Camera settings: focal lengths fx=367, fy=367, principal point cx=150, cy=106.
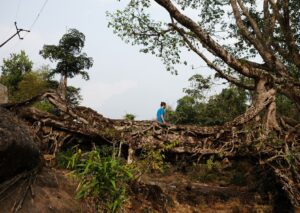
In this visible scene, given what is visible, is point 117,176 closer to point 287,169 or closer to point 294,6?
point 287,169

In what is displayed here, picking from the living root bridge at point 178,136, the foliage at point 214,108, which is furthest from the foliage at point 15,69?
the living root bridge at point 178,136

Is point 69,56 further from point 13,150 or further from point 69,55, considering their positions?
point 13,150

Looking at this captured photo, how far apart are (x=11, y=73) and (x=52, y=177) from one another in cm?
3600

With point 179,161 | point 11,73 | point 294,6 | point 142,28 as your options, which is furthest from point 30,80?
point 179,161

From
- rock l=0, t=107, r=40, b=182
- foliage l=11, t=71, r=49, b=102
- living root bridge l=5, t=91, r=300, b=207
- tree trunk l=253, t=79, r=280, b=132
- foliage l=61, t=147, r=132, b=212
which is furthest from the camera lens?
foliage l=11, t=71, r=49, b=102

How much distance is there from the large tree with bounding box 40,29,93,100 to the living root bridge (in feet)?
91.8

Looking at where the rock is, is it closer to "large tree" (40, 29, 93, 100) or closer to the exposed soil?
the exposed soil

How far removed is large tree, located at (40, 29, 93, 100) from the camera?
1512 inches

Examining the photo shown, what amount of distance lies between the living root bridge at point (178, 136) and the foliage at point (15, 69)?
99.4 feet

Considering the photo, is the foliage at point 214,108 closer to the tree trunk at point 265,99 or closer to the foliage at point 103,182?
the tree trunk at point 265,99

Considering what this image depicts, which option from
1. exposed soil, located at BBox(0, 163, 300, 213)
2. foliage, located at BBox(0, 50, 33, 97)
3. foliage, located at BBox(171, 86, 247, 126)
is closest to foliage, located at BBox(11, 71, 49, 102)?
foliage, located at BBox(0, 50, 33, 97)

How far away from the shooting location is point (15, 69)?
42.2m

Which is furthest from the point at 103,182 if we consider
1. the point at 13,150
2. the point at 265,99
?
the point at 265,99

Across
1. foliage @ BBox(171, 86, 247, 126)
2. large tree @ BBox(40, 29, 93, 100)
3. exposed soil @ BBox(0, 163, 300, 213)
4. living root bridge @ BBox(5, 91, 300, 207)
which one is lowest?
exposed soil @ BBox(0, 163, 300, 213)
